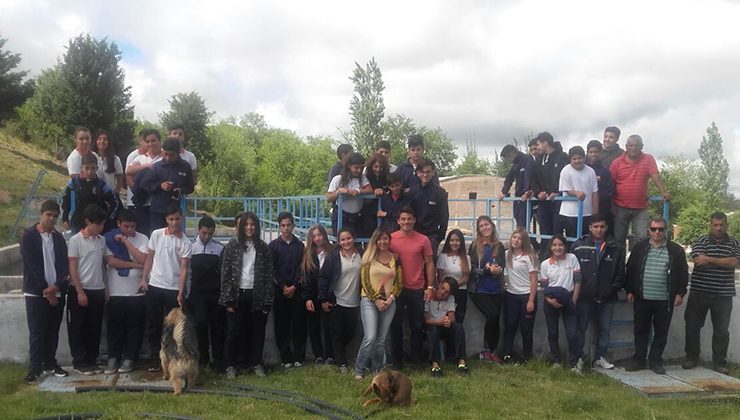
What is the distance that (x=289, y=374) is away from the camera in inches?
263

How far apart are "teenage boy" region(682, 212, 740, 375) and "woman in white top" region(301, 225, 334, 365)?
455 cm

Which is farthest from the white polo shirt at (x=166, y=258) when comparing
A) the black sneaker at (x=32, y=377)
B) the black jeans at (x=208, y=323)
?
the black sneaker at (x=32, y=377)

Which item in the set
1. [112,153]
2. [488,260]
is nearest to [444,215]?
[488,260]

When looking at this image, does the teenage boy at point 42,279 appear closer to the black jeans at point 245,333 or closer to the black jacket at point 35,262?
the black jacket at point 35,262

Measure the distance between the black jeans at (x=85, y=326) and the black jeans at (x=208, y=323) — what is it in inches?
39.3

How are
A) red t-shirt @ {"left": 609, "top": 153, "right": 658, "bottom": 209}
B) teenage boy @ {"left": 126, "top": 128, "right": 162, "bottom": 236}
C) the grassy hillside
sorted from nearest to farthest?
1. teenage boy @ {"left": 126, "top": 128, "right": 162, "bottom": 236}
2. red t-shirt @ {"left": 609, "top": 153, "right": 658, "bottom": 209}
3. the grassy hillside

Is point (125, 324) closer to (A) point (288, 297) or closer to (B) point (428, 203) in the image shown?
(A) point (288, 297)

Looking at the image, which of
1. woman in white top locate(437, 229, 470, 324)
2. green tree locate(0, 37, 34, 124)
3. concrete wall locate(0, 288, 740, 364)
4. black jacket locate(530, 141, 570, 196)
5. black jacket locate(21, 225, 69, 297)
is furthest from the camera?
green tree locate(0, 37, 34, 124)

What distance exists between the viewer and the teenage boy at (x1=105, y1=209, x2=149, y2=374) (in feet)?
21.4

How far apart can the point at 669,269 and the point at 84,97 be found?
1115 inches

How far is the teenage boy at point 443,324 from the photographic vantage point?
684cm

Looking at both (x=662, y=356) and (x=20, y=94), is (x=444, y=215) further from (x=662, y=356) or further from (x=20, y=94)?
(x=20, y=94)

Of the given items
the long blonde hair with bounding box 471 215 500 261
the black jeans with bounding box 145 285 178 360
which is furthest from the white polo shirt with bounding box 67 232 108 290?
the long blonde hair with bounding box 471 215 500 261

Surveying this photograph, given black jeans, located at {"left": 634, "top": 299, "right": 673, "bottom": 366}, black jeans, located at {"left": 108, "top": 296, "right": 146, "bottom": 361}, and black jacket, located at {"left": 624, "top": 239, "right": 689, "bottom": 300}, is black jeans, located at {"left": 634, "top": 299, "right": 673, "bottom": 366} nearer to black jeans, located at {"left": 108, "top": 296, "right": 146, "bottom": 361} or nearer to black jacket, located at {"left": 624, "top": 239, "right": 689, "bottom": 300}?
black jacket, located at {"left": 624, "top": 239, "right": 689, "bottom": 300}
